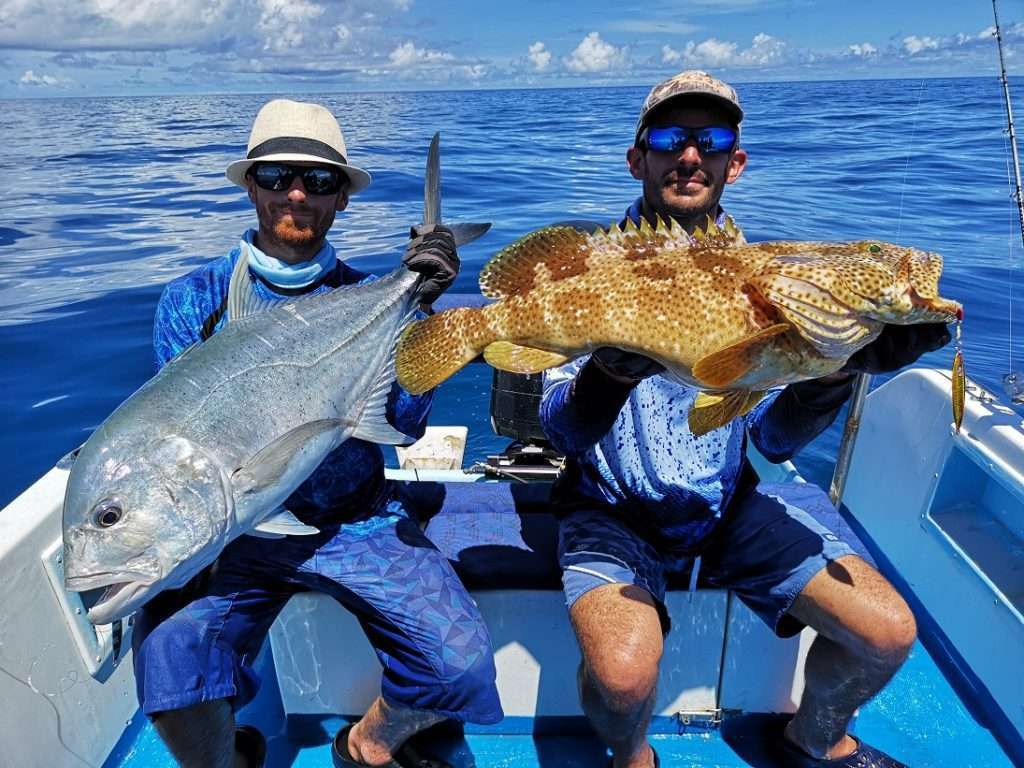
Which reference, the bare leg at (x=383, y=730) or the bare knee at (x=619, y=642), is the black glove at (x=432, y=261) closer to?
the bare knee at (x=619, y=642)

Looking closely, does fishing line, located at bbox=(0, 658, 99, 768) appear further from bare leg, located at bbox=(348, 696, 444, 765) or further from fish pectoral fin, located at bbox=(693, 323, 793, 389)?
fish pectoral fin, located at bbox=(693, 323, 793, 389)

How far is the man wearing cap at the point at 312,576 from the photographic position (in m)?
2.50

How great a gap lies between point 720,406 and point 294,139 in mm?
2090

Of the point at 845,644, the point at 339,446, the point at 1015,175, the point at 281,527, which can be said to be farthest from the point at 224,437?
the point at 1015,175

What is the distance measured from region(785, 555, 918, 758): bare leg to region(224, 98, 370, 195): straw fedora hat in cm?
255

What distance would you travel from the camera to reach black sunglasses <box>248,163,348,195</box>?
2.95m

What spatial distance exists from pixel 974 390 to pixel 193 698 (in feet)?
12.5

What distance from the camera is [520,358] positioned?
7.34 ft

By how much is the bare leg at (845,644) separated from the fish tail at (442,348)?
61.3 inches

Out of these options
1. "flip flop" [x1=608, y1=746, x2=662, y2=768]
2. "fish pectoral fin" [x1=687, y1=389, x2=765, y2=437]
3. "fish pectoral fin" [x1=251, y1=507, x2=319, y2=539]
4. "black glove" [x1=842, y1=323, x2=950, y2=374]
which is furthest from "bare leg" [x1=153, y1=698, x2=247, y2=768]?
"black glove" [x1=842, y1=323, x2=950, y2=374]

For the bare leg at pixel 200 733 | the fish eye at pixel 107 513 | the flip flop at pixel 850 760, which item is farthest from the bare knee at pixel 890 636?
the fish eye at pixel 107 513

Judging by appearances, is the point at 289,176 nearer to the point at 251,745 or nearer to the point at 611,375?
the point at 611,375

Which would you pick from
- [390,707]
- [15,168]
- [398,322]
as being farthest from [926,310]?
[15,168]

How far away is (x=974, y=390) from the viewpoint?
147 inches
